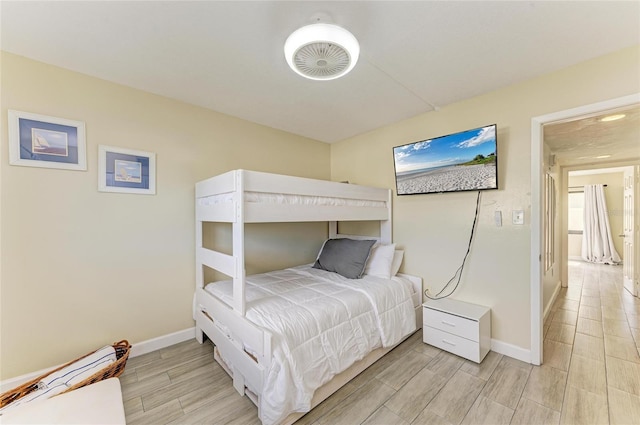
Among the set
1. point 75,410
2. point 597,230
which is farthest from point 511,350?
point 597,230

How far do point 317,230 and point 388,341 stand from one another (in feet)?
5.99

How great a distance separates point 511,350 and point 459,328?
51 centimetres

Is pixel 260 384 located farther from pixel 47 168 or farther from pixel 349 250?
pixel 47 168

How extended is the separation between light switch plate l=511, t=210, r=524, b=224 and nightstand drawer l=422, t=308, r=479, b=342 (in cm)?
93

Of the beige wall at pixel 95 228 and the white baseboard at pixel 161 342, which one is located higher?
the beige wall at pixel 95 228

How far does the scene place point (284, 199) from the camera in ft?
6.62

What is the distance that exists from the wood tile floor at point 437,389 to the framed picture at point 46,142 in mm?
1701

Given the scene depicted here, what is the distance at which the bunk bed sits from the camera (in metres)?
1.48

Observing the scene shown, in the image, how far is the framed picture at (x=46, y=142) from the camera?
1762 mm

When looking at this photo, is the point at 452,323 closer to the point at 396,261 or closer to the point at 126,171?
the point at 396,261

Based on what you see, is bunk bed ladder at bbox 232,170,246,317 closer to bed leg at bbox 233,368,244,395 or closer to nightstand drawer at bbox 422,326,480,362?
bed leg at bbox 233,368,244,395

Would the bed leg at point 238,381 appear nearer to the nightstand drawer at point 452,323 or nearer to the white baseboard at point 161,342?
the white baseboard at point 161,342

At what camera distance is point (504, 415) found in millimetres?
1532

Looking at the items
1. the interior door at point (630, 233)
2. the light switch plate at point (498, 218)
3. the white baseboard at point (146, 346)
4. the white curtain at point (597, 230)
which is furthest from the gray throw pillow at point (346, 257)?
the white curtain at point (597, 230)
